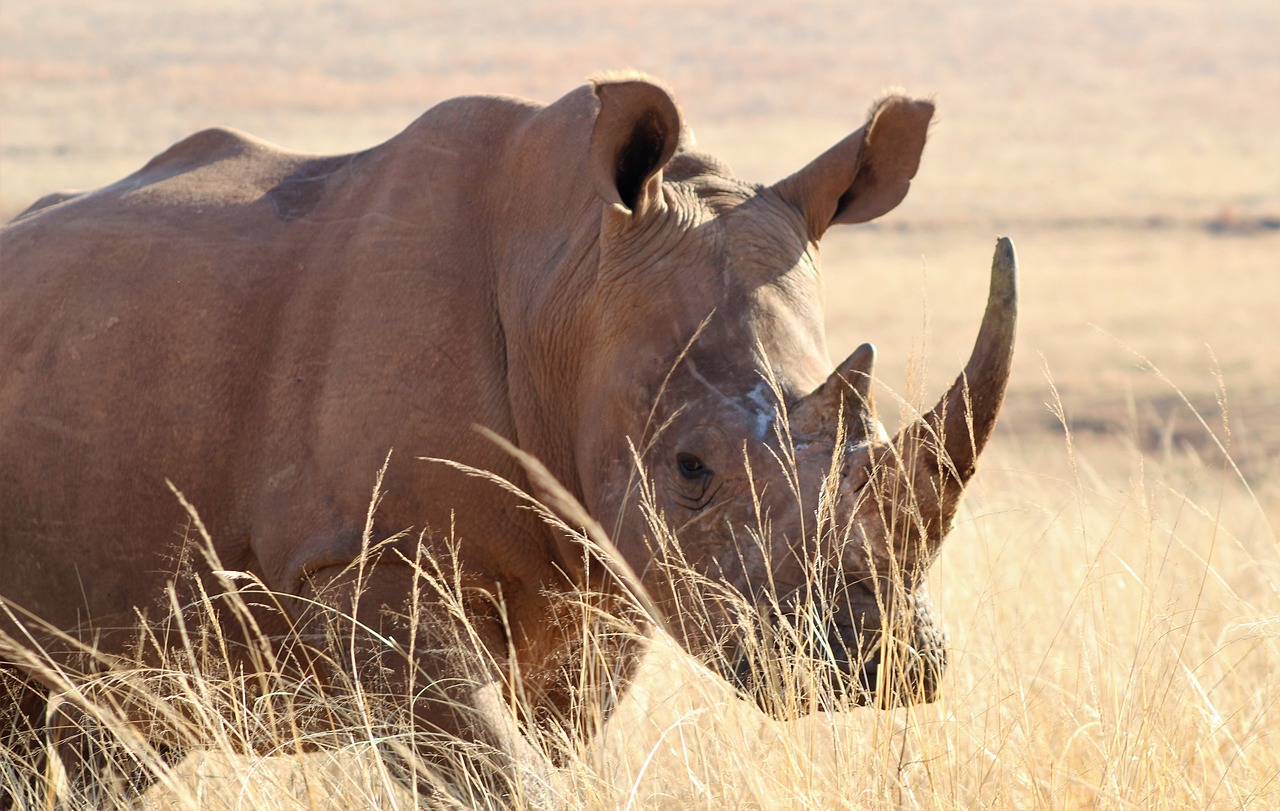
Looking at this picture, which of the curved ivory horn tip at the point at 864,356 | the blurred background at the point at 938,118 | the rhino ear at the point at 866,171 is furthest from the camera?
the blurred background at the point at 938,118

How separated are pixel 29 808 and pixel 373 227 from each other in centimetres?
171

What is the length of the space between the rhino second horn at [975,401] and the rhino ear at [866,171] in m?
0.90

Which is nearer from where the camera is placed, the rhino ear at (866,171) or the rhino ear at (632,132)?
the rhino ear at (632,132)

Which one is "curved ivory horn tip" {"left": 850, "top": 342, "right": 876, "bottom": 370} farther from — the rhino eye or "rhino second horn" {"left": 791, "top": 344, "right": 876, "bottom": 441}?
the rhino eye

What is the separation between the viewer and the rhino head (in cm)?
341

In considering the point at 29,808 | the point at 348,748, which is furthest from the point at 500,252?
the point at 29,808

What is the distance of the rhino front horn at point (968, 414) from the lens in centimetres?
335

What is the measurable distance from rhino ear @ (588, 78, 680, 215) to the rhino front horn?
87 cm

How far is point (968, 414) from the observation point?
3.39 metres

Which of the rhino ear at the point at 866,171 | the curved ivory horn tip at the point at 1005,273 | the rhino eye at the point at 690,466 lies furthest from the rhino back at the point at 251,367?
the curved ivory horn tip at the point at 1005,273

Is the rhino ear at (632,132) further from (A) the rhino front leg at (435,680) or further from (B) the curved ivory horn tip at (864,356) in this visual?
(A) the rhino front leg at (435,680)

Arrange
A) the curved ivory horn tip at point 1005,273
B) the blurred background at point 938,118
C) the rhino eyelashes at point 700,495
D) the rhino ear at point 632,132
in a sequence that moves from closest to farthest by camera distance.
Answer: the curved ivory horn tip at point 1005,273
the rhino eyelashes at point 700,495
the rhino ear at point 632,132
the blurred background at point 938,118

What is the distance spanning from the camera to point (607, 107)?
3871 millimetres

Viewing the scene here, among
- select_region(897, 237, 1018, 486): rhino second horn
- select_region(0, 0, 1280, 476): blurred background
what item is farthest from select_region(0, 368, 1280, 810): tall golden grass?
select_region(0, 0, 1280, 476): blurred background
